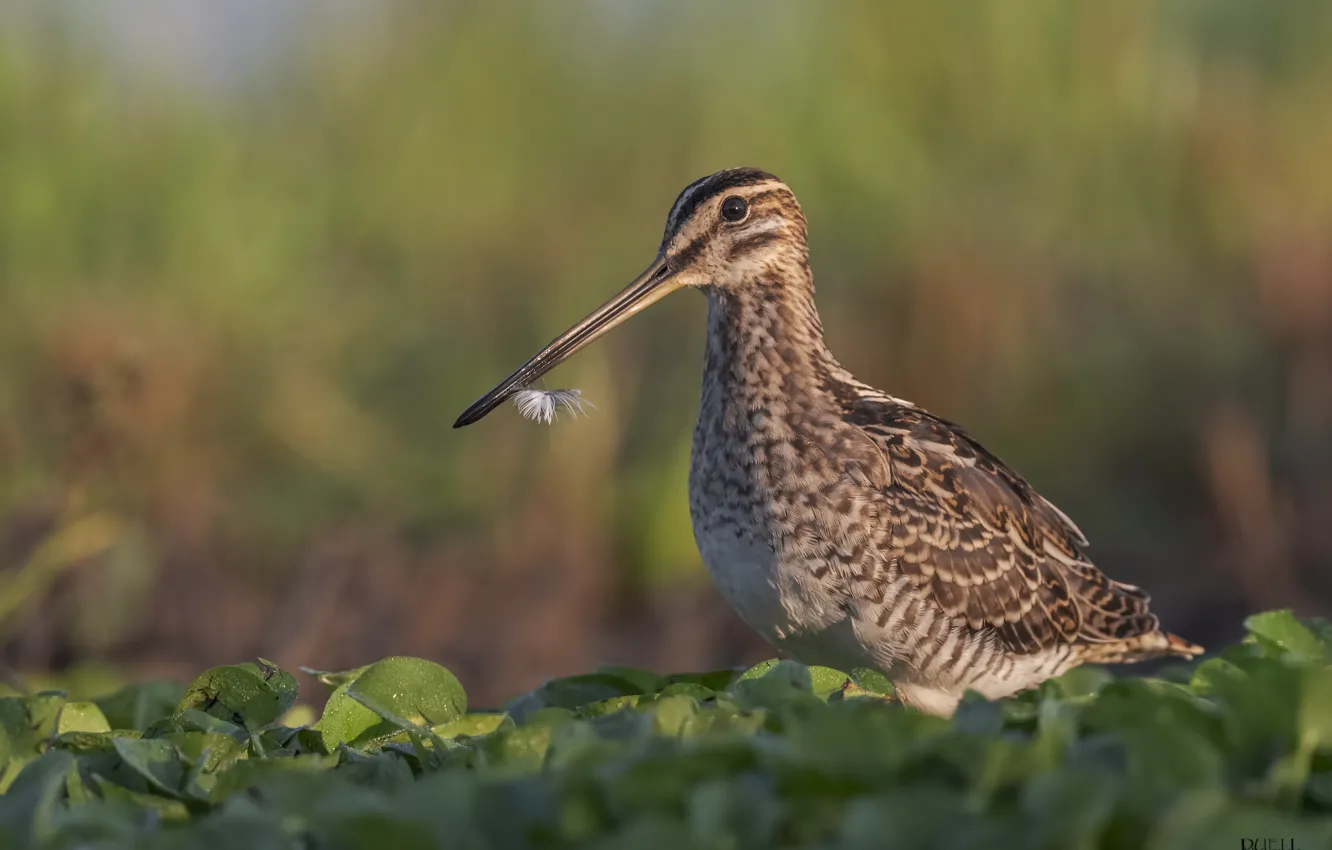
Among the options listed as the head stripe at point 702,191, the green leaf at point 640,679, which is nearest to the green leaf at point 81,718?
the green leaf at point 640,679

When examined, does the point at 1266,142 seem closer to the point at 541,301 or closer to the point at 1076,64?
the point at 1076,64

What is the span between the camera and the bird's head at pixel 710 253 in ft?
17.1

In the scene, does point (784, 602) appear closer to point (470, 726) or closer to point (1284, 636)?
point (470, 726)

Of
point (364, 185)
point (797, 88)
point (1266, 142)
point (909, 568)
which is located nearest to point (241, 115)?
point (364, 185)

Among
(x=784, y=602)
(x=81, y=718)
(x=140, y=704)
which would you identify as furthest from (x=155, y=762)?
(x=784, y=602)

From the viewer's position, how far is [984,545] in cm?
491

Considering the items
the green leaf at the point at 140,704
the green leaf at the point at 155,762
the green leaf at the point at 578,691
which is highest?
the green leaf at the point at 578,691

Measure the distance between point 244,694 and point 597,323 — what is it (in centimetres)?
205

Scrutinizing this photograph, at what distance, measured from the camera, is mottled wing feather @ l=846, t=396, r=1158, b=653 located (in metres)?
4.74

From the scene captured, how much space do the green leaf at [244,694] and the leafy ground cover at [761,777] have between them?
10.1 inches

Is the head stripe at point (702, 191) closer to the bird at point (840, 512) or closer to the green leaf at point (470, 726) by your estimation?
the bird at point (840, 512)

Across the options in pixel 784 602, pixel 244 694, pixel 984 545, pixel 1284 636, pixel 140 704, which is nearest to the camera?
pixel 1284 636

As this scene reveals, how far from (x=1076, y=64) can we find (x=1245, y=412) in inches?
83.7

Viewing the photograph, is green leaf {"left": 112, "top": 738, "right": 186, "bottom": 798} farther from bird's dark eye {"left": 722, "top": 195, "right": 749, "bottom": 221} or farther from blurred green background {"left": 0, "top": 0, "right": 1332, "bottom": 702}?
blurred green background {"left": 0, "top": 0, "right": 1332, "bottom": 702}
